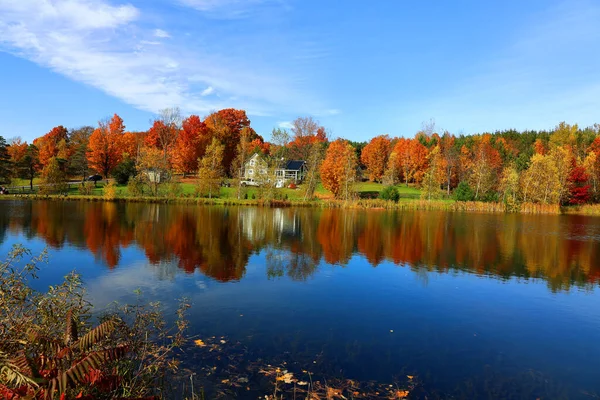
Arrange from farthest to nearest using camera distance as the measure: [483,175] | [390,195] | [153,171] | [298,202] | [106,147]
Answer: [106,147] < [483,175] < [153,171] < [390,195] < [298,202]

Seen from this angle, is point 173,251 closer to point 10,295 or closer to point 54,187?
point 10,295

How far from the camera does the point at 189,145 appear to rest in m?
73.2

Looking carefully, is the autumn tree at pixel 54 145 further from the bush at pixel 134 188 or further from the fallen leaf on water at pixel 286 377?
the fallen leaf on water at pixel 286 377

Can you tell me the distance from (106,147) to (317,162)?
37075 mm

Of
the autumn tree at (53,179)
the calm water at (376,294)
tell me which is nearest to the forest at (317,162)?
the autumn tree at (53,179)

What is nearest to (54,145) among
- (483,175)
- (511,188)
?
(483,175)

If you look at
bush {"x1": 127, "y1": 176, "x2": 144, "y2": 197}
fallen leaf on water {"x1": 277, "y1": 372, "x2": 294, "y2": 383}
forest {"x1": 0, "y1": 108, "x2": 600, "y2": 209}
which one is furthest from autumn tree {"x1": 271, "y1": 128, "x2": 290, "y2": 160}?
fallen leaf on water {"x1": 277, "y1": 372, "x2": 294, "y2": 383}

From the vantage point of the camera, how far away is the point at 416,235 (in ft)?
95.7

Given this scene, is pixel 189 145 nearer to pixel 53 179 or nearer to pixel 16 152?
pixel 53 179

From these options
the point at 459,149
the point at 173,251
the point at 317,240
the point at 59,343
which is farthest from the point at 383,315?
the point at 459,149

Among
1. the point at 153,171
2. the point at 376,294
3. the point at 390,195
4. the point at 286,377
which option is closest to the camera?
the point at 286,377

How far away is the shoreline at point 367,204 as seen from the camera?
169 ft

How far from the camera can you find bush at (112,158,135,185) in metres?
64.6

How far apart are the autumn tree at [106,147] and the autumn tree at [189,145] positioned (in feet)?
33.8
